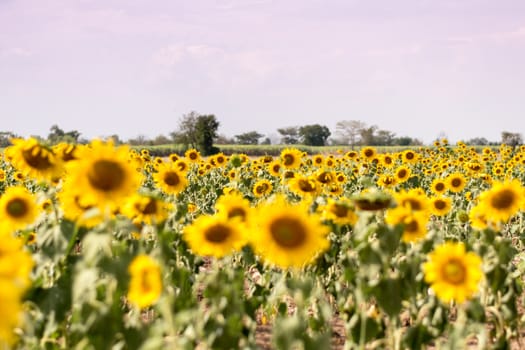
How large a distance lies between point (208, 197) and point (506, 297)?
9483 millimetres

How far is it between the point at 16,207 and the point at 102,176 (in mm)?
1246

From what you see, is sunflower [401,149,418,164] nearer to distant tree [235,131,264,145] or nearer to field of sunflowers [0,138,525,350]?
field of sunflowers [0,138,525,350]

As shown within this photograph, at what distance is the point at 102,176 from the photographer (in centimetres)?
330

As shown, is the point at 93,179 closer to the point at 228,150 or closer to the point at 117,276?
the point at 117,276

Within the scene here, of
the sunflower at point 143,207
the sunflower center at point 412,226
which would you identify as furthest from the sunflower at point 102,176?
the sunflower center at point 412,226

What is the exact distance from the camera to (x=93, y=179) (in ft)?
10.7

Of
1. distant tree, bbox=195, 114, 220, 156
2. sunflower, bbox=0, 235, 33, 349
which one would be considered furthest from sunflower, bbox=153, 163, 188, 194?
distant tree, bbox=195, 114, 220, 156

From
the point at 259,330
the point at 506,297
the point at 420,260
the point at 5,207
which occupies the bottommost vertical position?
the point at 259,330

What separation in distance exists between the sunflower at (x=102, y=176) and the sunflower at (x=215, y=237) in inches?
19.5

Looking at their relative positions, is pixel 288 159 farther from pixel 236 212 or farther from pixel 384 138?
pixel 384 138

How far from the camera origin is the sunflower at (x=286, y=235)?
337 centimetres

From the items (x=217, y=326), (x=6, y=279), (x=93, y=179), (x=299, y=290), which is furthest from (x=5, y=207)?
(x=6, y=279)

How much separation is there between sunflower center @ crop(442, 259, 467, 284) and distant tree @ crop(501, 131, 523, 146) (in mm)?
38735

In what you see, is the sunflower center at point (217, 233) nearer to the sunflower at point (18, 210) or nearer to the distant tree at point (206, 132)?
the sunflower at point (18, 210)
